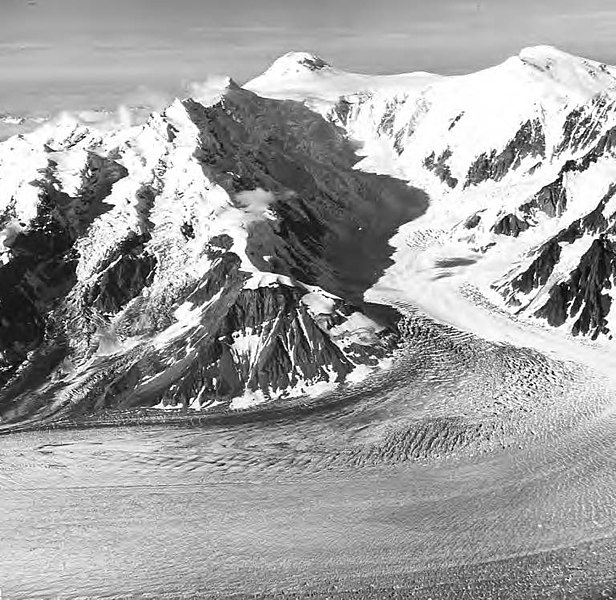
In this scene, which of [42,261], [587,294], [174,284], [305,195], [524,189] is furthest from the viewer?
[305,195]

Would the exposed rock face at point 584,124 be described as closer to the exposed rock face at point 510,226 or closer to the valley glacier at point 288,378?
the valley glacier at point 288,378

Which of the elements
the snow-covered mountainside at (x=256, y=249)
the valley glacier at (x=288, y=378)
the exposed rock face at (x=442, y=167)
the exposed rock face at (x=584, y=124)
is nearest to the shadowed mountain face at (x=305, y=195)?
the snow-covered mountainside at (x=256, y=249)

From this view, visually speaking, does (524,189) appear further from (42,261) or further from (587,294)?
(42,261)

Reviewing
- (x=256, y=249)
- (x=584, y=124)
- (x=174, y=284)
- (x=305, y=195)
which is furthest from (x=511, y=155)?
(x=174, y=284)

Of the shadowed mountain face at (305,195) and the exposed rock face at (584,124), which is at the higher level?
the exposed rock face at (584,124)

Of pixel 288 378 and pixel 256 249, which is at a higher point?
pixel 256 249

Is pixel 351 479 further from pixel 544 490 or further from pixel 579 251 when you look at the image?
pixel 579 251

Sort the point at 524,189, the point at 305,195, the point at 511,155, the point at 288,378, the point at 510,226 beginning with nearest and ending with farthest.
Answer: the point at 288,378 → the point at 510,226 → the point at 524,189 → the point at 305,195 → the point at 511,155
